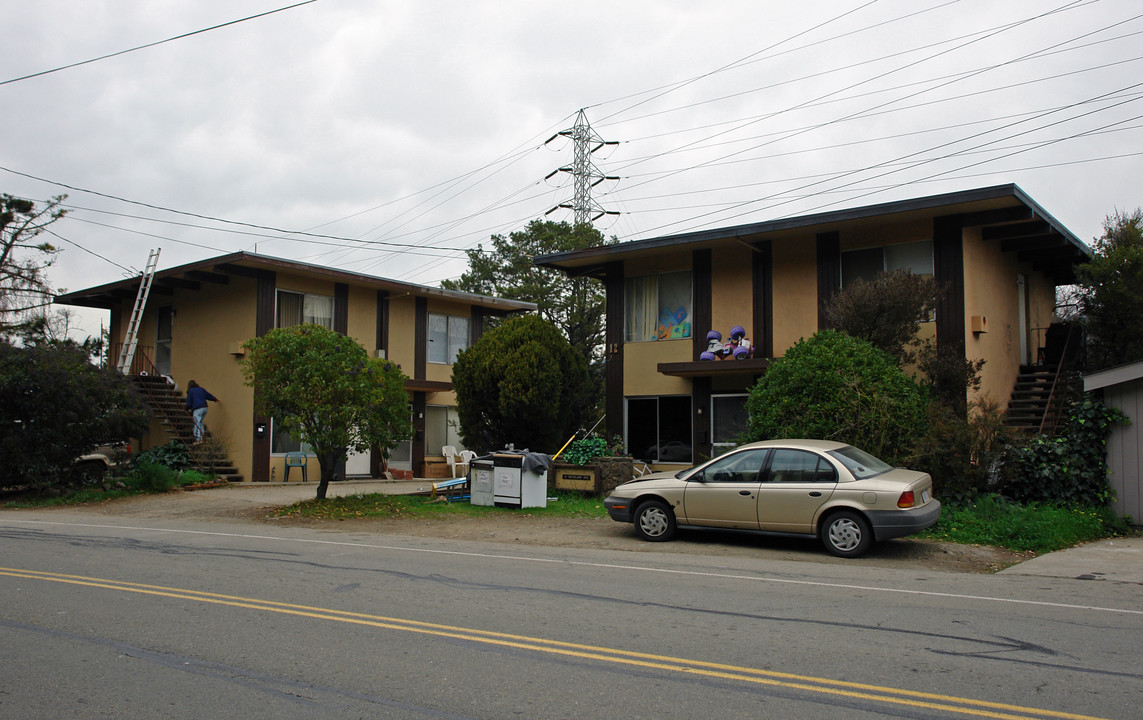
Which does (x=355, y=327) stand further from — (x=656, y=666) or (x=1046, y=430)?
(x=656, y=666)

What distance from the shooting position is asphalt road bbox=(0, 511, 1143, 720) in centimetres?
491

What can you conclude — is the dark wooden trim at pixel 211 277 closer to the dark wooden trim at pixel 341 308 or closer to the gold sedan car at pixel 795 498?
the dark wooden trim at pixel 341 308

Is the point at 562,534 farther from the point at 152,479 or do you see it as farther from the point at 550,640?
the point at 152,479

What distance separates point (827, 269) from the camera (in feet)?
59.5

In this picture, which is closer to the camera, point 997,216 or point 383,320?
point 997,216

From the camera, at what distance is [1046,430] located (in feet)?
52.4

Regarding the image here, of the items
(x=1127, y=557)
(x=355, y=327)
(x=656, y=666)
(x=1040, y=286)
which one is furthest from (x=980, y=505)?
(x=355, y=327)

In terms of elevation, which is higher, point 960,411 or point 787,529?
point 960,411

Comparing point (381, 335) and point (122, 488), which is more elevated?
point (381, 335)

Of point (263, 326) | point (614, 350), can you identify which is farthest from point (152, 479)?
point (614, 350)

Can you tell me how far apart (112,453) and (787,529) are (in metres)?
17.1

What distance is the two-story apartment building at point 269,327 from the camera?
22.8 m

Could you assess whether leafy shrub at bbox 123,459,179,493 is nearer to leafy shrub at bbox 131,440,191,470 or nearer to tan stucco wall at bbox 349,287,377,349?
leafy shrub at bbox 131,440,191,470

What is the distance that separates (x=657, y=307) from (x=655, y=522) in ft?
30.0
